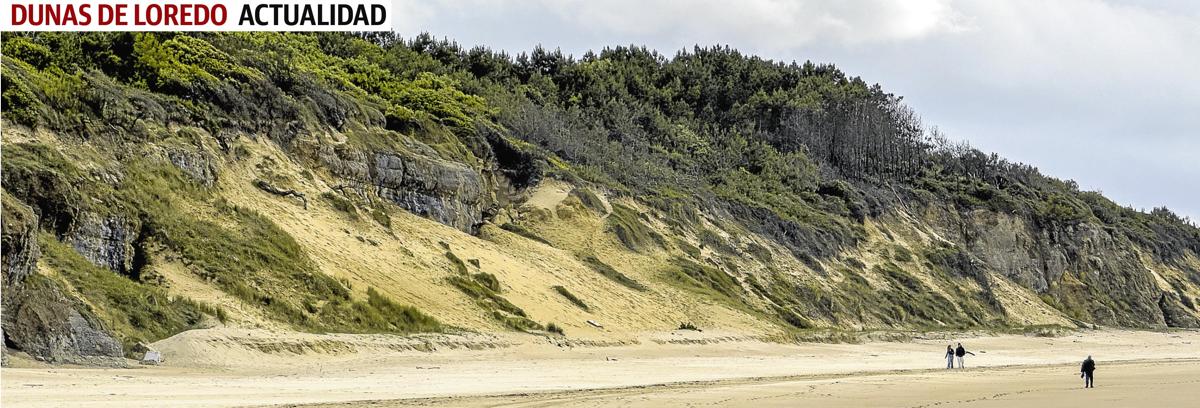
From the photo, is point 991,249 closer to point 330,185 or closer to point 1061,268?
point 1061,268

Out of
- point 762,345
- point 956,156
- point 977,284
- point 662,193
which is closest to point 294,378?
point 762,345

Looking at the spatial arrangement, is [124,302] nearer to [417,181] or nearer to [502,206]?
[417,181]

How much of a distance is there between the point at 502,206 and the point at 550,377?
851 inches

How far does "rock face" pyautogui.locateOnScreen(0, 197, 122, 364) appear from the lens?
16312 mm

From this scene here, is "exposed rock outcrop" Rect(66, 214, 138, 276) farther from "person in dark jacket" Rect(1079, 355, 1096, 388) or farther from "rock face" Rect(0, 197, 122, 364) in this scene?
"person in dark jacket" Rect(1079, 355, 1096, 388)

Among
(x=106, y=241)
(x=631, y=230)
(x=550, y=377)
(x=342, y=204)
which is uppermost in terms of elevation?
(x=342, y=204)

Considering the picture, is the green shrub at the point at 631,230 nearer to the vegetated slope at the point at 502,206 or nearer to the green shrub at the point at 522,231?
the vegetated slope at the point at 502,206

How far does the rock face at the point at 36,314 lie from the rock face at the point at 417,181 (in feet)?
54.1

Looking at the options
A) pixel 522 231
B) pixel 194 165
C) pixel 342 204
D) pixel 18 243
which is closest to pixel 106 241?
pixel 18 243

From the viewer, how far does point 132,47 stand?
3231 centimetres

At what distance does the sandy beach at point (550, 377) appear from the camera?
1489 cm

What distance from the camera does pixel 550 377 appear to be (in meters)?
20.4

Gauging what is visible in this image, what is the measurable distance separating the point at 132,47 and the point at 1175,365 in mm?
33181

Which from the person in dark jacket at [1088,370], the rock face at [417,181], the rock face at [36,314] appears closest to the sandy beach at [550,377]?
the person in dark jacket at [1088,370]
